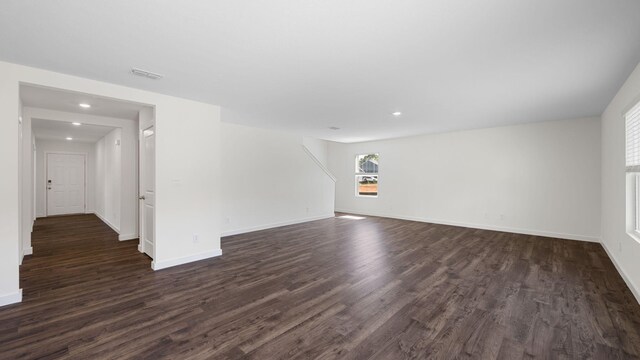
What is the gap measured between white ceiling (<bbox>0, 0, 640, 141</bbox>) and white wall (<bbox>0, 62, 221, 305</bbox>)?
209 mm

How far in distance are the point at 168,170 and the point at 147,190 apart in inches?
30.9

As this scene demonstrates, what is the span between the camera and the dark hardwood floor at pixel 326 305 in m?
1.89

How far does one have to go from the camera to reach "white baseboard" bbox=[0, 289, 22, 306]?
2.48m

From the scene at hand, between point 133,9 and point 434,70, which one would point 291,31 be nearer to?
point 133,9

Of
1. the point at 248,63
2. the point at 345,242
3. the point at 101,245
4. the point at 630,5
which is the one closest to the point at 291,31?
the point at 248,63

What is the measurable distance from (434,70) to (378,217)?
5602 millimetres

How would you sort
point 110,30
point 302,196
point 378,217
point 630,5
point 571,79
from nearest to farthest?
1. point 630,5
2. point 110,30
3. point 571,79
4. point 302,196
5. point 378,217

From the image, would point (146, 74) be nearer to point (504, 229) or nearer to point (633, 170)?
point (633, 170)

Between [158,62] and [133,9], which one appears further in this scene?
[158,62]

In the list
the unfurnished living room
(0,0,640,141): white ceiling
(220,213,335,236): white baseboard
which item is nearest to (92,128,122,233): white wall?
the unfurnished living room

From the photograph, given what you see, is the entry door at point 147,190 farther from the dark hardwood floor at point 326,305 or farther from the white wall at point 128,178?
the white wall at point 128,178

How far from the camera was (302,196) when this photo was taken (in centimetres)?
707

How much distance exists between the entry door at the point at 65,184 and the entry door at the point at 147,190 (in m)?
6.02

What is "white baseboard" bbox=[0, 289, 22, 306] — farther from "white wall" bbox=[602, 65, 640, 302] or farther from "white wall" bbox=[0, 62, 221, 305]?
"white wall" bbox=[602, 65, 640, 302]
